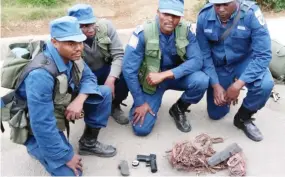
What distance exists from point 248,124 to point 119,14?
162 inches

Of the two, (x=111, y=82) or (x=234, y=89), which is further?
(x=111, y=82)

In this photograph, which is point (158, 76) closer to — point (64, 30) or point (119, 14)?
point (64, 30)

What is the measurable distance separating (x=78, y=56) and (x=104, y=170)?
1.07m

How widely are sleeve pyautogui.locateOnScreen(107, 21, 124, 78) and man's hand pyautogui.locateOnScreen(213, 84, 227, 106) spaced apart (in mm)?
938

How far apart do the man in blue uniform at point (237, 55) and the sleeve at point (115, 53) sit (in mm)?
790

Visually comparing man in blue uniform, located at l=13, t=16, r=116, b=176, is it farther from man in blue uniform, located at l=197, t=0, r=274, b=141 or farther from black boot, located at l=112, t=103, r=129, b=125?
man in blue uniform, located at l=197, t=0, r=274, b=141

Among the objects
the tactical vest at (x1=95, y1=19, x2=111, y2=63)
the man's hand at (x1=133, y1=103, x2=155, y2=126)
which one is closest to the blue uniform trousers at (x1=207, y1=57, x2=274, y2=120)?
the man's hand at (x1=133, y1=103, x2=155, y2=126)

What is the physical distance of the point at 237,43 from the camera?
4.21 metres

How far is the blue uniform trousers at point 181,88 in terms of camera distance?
4199 millimetres

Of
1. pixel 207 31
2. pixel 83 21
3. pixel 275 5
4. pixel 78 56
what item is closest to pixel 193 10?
pixel 275 5

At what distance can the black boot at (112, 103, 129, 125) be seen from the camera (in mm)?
4559

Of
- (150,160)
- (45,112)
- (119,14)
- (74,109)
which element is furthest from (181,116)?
(119,14)

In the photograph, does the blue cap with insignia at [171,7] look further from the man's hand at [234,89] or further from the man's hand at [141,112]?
the man's hand at [141,112]

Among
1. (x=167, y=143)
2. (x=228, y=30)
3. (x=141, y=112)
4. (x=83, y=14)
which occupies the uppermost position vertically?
(x=83, y=14)
